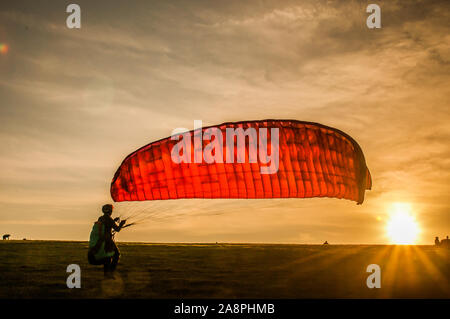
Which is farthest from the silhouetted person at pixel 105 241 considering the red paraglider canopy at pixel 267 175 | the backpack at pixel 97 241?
the red paraglider canopy at pixel 267 175

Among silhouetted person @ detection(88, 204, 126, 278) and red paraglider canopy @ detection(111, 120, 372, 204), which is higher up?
red paraglider canopy @ detection(111, 120, 372, 204)

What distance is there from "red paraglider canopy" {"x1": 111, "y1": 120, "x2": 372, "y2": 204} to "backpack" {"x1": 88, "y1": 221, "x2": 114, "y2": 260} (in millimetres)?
Answer: 2797

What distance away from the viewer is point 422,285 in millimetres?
17906

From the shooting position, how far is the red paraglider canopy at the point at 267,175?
62.7 feet

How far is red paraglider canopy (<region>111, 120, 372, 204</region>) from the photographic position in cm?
1911

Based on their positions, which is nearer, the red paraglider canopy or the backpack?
the backpack

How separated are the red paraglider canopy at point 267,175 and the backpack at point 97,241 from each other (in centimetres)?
280

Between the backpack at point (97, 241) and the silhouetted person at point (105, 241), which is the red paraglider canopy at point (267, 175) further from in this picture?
the backpack at point (97, 241)

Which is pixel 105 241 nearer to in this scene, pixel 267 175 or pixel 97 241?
pixel 97 241

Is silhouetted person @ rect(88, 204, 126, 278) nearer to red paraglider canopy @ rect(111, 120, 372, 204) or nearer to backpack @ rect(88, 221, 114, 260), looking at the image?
backpack @ rect(88, 221, 114, 260)

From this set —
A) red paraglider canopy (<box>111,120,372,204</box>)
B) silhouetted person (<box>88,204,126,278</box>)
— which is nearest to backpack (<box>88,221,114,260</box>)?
silhouetted person (<box>88,204,126,278</box>)

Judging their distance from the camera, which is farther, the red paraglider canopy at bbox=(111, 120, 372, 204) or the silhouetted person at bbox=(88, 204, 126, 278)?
the red paraglider canopy at bbox=(111, 120, 372, 204)
